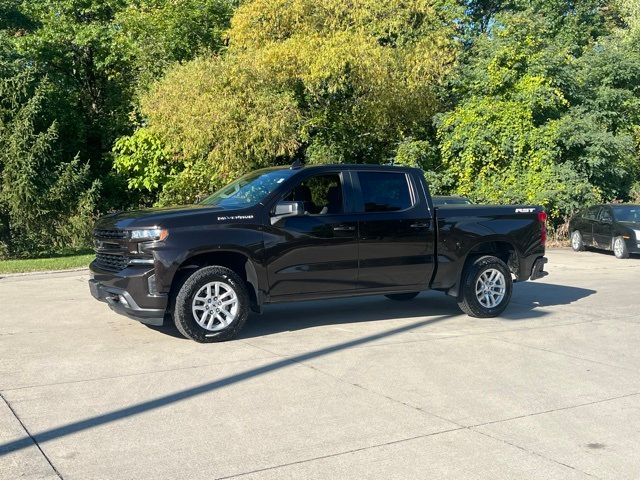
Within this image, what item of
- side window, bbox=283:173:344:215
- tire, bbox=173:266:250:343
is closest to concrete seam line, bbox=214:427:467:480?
tire, bbox=173:266:250:343

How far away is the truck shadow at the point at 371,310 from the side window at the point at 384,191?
1.59m

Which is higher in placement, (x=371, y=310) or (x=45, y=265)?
(x=45, y=265)

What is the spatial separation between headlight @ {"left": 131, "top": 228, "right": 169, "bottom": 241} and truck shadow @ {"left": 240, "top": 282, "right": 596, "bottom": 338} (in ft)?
5.43

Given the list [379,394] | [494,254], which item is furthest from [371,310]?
[379,394]

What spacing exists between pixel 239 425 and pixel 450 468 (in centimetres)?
163

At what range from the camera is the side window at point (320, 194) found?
28.2 ft

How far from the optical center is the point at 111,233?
318 inches

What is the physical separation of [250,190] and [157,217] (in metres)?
1.41

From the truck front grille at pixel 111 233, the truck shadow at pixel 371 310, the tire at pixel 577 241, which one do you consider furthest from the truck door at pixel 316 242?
the tire at pixel 577 241

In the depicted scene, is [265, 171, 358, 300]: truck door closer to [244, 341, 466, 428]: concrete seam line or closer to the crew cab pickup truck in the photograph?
the crew cab pickup truck

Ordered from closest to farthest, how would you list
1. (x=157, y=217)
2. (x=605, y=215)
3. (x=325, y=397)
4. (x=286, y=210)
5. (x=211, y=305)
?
1. (x=325, y=397)
2. (x=157, y=217)
3. (x=211, y=305)
4. (x=286, y=210)
5. (x=605, y=215)

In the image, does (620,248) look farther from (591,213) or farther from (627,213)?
(591,213)

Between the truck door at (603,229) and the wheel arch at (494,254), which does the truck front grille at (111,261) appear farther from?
the truck door at (603,229)

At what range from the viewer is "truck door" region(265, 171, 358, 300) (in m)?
8.26
